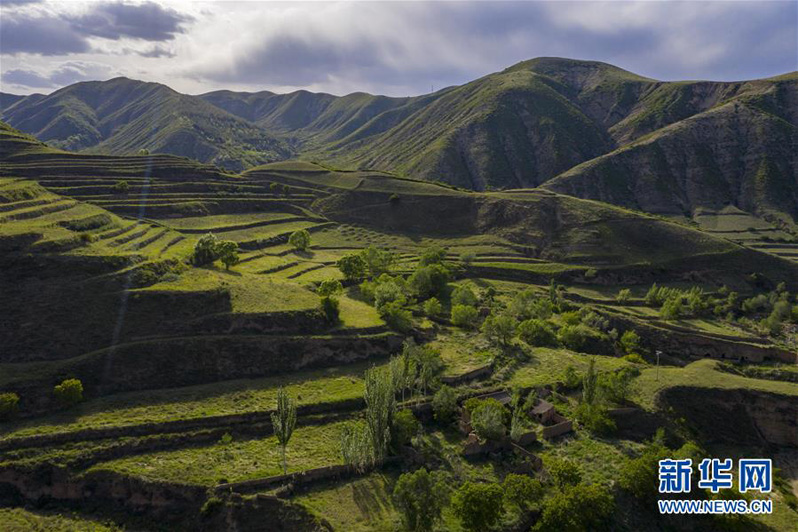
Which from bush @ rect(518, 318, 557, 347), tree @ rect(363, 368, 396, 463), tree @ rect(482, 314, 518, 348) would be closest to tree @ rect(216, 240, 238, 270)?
tree @ rect(482, 314, 518, 348)

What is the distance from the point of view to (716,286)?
120562 millimetres

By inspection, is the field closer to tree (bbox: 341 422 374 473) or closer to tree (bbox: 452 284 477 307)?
tree (bbox: 452 284 477 307)

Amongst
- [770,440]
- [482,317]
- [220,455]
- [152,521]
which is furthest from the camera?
[482,317]

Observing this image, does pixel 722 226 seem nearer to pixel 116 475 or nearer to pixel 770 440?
pixel 770 440

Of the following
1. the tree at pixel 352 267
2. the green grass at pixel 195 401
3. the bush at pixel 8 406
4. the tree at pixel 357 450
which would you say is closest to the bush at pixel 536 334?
the green grass at pixel 195 401

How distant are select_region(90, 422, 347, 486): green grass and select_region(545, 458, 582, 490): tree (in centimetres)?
2353

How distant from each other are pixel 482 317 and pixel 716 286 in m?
72.5

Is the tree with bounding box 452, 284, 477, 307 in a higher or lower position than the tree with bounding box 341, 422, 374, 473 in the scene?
higher

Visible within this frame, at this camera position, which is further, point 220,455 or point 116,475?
point 220,455

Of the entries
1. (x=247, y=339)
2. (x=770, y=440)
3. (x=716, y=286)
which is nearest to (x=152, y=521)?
(x=247, y=339)

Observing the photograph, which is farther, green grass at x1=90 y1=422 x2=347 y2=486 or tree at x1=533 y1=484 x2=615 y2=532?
green grass at x1=90 y1=422 x2=347 y2=486

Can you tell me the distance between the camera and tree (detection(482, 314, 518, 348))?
8119 cm

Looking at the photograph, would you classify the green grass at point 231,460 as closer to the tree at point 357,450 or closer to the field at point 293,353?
the field at point 293,353

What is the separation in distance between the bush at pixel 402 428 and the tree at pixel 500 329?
32.1 metres
